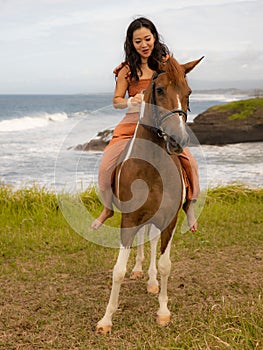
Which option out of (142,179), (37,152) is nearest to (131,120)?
(142,179)

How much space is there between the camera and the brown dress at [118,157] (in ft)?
12.6

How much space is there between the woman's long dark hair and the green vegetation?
36.8ft

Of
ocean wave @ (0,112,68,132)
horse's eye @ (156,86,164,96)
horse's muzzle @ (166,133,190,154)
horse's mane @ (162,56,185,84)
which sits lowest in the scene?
ocean wave @ (0,112,68,132)

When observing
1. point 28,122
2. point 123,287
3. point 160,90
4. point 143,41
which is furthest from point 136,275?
point 28,122

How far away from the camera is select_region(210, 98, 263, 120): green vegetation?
48.4 ft

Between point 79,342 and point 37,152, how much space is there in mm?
15496

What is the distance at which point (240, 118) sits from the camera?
14.8 meters

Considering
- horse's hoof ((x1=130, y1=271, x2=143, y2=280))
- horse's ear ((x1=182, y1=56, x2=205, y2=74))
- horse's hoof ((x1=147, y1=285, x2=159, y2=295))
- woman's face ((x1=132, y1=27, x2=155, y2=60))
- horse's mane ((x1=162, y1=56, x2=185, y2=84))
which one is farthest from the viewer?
horse's hoof ((x1=130, y1=271, x2=143, y2=280))

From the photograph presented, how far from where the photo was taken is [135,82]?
396cm

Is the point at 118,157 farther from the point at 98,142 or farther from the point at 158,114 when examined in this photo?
the point at 98,142

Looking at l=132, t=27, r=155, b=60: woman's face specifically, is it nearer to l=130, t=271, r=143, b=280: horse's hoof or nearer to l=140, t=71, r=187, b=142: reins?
l=140, t=71, r=187, b=142: reins

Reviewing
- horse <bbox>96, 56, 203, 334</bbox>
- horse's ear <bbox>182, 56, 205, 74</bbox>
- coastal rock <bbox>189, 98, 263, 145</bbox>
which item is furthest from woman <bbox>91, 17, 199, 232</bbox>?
coastal rock <bbox>189, 98, 263, 145</bbox>

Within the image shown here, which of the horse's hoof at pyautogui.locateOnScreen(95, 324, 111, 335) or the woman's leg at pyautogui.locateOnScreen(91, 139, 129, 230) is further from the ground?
the woman's leg at pyautogui.locateOnScreen(91, 139, 129, 230)

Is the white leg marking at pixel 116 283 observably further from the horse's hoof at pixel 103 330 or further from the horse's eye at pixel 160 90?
the horse's eye at pixel 160 90
